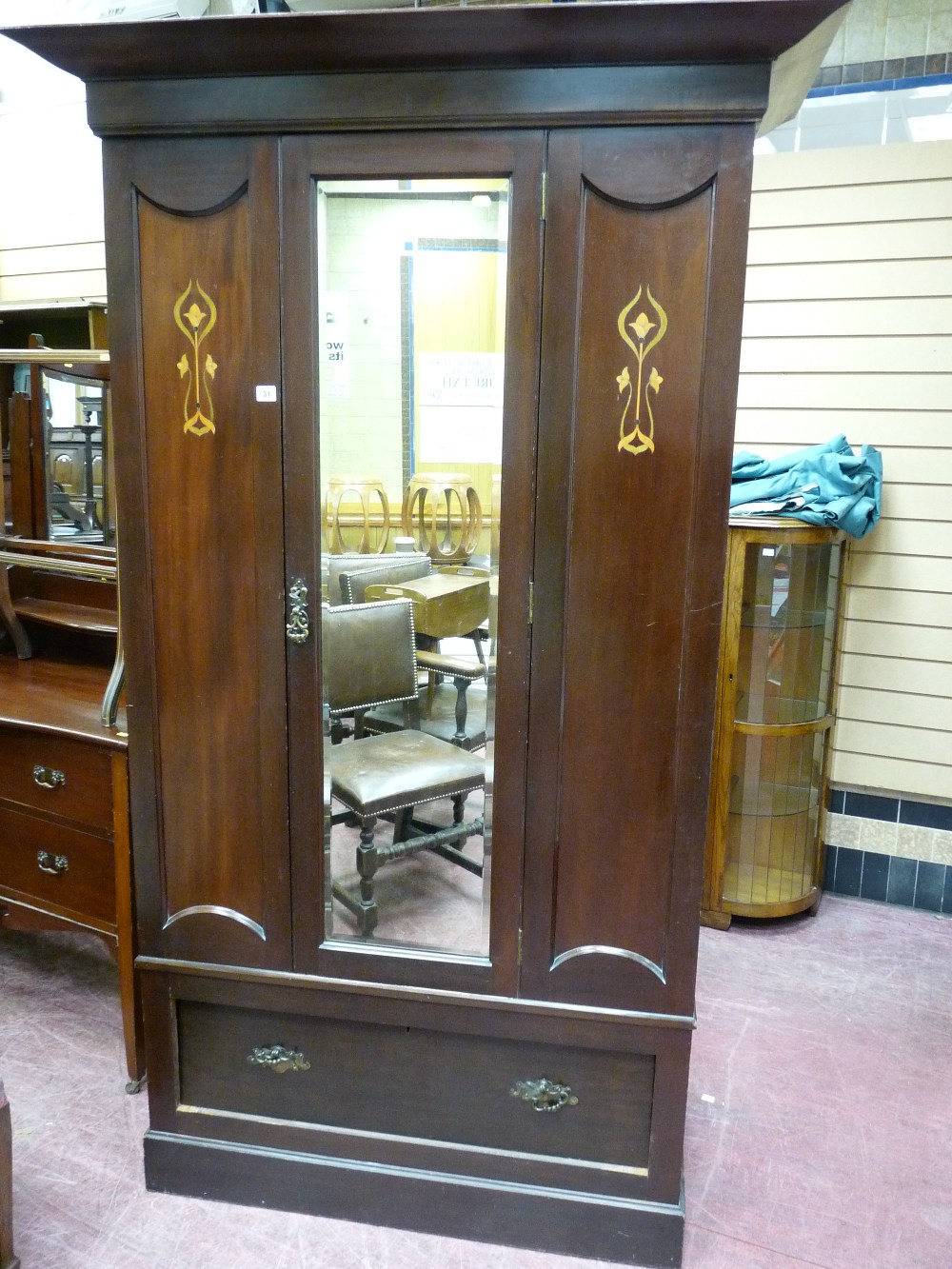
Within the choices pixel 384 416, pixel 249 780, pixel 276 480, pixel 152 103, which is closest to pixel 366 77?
pixel 152 103

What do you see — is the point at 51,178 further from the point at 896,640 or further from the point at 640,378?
the point at 896,640

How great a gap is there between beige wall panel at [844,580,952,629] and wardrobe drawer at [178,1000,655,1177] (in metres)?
1.99

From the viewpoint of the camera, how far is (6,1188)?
1709 millimetres

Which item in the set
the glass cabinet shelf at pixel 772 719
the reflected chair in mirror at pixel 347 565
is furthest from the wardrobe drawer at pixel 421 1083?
the glass cabinet shelf at pixel 772 719

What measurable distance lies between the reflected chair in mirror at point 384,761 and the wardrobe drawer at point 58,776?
742 millimetres

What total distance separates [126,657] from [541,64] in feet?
4.47

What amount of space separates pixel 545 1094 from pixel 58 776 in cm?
143

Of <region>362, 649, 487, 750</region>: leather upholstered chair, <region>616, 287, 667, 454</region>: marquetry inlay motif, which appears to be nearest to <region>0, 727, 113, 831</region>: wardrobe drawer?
<region>362, 649, 487, 750</region>: leather upholstered chair

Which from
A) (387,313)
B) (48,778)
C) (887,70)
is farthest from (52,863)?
(887,70)

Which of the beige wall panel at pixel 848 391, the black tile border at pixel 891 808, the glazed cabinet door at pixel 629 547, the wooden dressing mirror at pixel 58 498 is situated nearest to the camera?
the glazed cabinet door at pixel 629 547

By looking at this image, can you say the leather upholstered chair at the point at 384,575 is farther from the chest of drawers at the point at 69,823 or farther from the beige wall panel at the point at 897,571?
the beige wall panel at the point at 897,571

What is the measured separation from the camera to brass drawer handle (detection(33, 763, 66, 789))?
2.37 metres

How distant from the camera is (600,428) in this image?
5.47ft

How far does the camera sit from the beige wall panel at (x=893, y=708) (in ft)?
10.6
